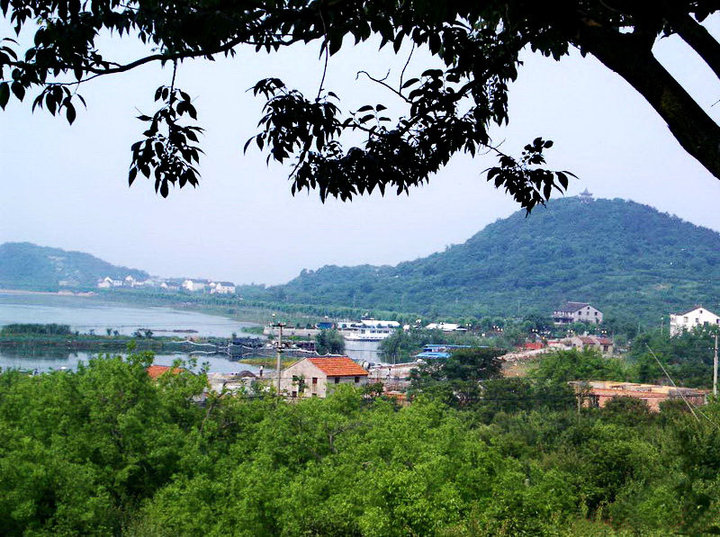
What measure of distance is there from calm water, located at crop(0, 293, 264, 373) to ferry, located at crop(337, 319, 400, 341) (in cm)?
885

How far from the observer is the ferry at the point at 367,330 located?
5591 cm

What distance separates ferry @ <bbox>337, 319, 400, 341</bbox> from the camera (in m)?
55.9

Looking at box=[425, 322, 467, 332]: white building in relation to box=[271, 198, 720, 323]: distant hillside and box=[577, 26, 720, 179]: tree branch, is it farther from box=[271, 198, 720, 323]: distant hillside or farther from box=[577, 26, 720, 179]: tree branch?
box=[577, 26, 720, 179]: tree branch

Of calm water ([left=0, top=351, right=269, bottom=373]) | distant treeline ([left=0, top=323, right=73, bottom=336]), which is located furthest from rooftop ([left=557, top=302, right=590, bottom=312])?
distant treeline ([left=0, top=323, right=73, bottom=336])

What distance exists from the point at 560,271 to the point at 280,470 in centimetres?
7826

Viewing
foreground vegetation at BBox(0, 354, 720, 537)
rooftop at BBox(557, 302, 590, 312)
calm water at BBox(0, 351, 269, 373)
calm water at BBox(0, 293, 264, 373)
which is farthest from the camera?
rooftop at BBox(557, 302, 590, 312)

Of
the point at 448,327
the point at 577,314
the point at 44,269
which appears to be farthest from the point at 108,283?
the point at 577,314

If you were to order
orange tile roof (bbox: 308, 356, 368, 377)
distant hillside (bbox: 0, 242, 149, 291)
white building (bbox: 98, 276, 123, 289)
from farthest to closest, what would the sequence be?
white building (bbox: 98, 276, 123, 289) < distant hillside (bbox: 0, 242, 149, 291) < orange tile roof (bbox: 308, 356, 368, 377)

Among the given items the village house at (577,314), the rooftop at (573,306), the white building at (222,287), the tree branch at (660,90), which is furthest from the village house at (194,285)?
the tree branch at (660,90)

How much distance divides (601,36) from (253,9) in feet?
2.85

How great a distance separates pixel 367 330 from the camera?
58438mm

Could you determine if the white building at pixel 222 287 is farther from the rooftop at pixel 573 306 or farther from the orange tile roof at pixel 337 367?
the orange tile roof at pixel 337 367

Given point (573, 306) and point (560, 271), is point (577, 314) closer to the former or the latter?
point (573, 306)

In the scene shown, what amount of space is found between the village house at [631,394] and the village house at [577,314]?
36.2 meters
